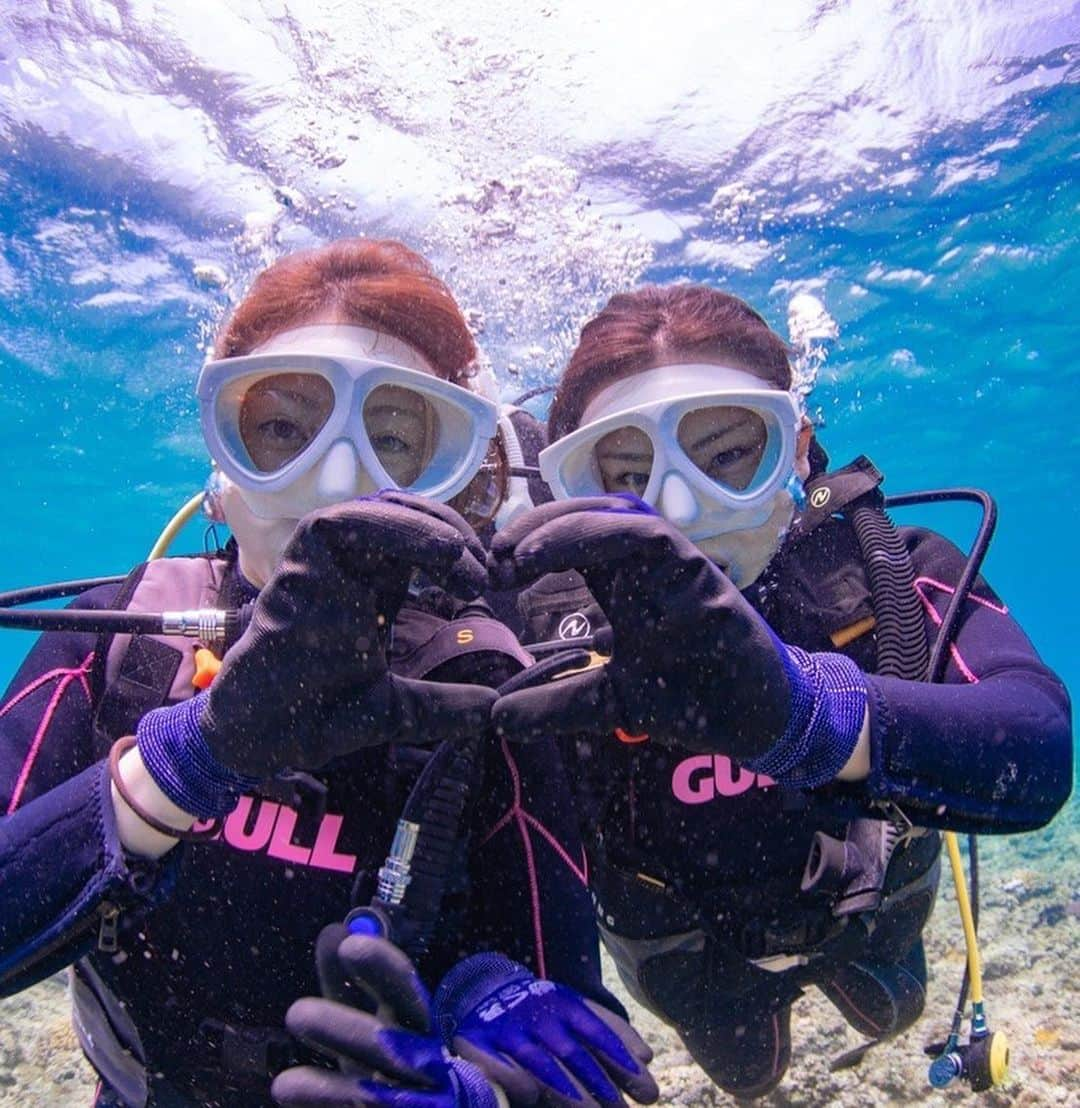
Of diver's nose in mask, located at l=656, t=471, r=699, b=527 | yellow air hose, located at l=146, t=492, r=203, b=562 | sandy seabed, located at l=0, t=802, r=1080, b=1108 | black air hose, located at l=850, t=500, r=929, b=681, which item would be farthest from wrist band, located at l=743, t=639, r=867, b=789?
sandy seabed, located at l=0, t=802, r=1080, b=1108

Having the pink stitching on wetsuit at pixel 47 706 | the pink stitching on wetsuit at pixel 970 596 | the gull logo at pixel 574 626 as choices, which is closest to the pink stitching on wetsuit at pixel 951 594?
the pink stitching on wetsuit at pixel 970 596

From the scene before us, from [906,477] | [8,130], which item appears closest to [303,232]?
[8,130]

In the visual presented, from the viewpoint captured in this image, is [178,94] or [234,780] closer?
[234,780]

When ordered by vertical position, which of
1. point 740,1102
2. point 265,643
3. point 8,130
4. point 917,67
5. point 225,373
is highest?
point 917,67

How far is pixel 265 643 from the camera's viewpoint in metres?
1.82

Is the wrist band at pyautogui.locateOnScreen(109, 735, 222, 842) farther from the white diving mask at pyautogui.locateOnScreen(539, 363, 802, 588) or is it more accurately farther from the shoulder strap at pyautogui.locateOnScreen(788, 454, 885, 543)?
the shoulder strap at pyautogui.locateOnScreen(788, 454, 885, 543)

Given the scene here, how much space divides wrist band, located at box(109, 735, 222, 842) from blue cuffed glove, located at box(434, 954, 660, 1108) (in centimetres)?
83

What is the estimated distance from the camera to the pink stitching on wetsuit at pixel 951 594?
2.77 metres

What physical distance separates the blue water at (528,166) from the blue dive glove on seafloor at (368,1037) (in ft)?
29.2

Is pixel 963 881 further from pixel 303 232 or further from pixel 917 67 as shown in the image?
pixel 303 232

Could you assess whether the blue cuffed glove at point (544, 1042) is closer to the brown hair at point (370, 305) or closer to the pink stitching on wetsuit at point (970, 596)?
the brown hair at point (370, 305)

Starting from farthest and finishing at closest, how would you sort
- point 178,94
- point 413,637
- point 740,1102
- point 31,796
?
point 178,94
point 740,1102
point 413,637
point 31,796

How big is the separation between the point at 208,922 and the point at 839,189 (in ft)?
40.2

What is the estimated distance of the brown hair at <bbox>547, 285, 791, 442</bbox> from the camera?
3.32 meters
